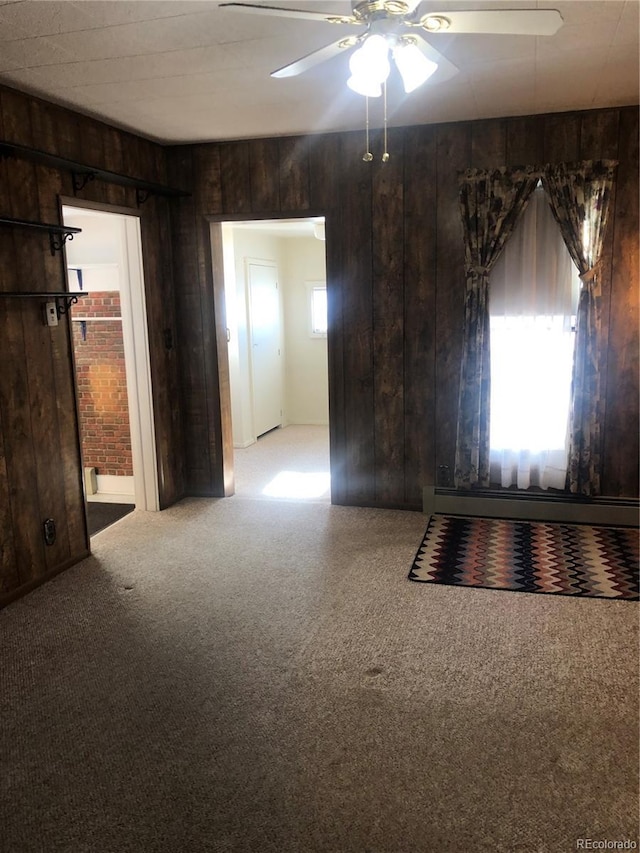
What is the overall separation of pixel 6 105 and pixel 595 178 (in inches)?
133

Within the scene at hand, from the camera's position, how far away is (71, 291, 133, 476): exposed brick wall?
525cm

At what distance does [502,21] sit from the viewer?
2154mm

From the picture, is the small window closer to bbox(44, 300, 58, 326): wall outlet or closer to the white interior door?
the white interior door

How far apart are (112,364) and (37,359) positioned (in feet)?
5.20

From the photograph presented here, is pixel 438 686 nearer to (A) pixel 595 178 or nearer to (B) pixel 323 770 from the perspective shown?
(B) pixel 323 770

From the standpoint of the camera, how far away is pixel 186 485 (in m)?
5.40

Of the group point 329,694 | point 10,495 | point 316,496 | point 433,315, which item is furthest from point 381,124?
point 329,694

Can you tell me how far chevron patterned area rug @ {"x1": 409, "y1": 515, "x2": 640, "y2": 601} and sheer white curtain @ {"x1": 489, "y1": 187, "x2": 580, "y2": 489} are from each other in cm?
39

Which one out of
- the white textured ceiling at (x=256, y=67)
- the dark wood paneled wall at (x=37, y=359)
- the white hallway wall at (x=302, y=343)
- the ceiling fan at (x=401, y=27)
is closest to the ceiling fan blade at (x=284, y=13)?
the ceiling fan at (x=401, y=27)

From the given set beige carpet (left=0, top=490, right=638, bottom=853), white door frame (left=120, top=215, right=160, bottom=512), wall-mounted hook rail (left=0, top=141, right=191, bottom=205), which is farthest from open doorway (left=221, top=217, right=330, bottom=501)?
beige carpet (left=0, top=490, right=638, bottom=853)

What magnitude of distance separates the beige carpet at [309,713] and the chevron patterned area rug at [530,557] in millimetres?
141

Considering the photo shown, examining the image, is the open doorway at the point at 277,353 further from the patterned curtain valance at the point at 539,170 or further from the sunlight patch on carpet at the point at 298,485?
the patterned curtain valance at the point at 539,170

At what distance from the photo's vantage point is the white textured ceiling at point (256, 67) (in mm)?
2660

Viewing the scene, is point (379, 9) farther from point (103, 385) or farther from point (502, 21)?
point (103, 385)
